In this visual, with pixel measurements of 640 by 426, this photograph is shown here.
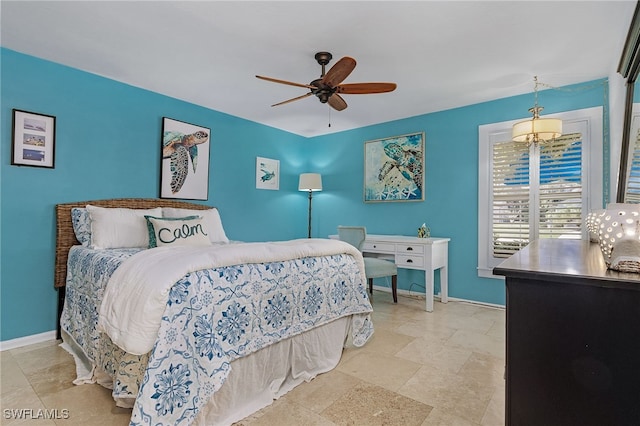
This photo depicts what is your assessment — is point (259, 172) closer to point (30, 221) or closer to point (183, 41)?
point (183, 41)

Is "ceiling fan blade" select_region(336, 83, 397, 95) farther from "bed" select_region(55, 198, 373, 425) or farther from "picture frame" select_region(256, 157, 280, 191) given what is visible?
"picture frame" select_region(256, 157, 280, 191)

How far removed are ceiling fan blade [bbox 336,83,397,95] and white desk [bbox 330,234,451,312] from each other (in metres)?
1.81

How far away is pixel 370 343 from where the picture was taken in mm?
2566

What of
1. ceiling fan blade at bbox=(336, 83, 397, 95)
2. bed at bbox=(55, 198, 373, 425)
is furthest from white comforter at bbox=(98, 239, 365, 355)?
ceiling fan blade at bbox=(336, 83, 397, 95)

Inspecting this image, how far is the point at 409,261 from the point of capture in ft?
11.8

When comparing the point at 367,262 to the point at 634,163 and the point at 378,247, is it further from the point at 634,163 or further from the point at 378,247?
the point at 634,163

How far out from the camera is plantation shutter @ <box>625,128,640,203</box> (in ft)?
5.30

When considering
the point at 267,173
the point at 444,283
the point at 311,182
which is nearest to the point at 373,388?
the point at 444,283

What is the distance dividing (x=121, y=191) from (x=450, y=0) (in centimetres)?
322

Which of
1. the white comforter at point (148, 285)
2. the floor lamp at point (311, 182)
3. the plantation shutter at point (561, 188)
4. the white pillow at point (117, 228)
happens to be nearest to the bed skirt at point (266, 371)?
the white comforter at point (148, 285)

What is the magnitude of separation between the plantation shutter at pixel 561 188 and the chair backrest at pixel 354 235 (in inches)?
71.7

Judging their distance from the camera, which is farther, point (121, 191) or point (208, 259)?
point (121, 191)

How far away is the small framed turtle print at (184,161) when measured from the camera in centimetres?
347

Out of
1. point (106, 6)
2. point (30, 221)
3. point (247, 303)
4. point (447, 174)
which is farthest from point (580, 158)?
point (30, 221)
